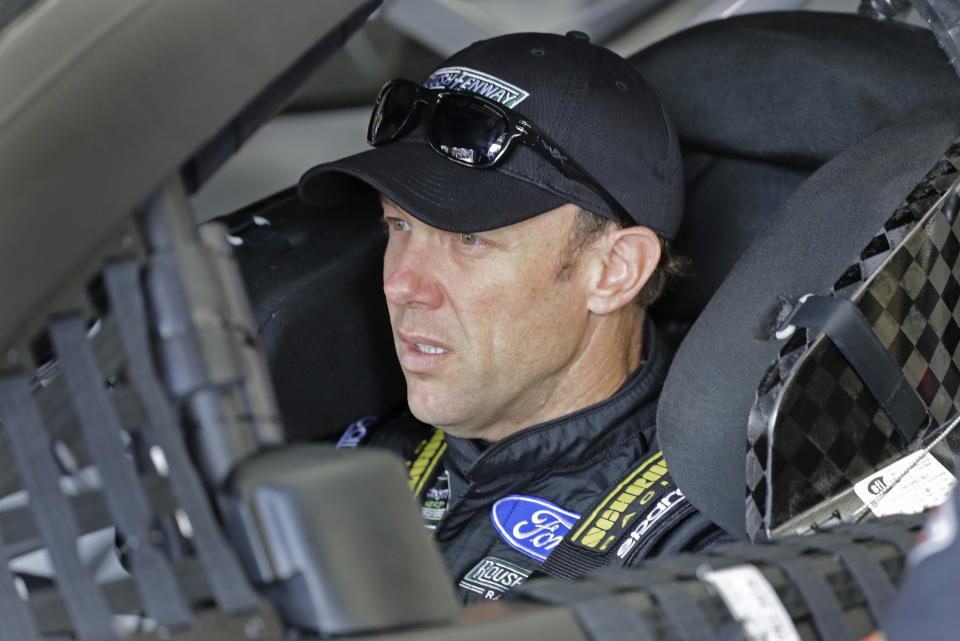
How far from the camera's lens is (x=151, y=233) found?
21.1 inches

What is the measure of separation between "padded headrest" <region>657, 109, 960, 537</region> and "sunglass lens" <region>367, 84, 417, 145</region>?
0.45 metres

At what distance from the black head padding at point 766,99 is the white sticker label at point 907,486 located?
0.44 meters

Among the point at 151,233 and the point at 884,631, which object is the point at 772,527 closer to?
the point at 884,631

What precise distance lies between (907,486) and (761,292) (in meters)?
0.22

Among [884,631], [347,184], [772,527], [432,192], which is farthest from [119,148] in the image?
[347,184]

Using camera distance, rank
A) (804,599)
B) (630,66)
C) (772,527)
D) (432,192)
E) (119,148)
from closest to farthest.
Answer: (119,148), (804,599), (772,527), (432,192), (630,66)

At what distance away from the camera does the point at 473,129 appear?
134 centimetres

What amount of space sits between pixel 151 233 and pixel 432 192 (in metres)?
0.82

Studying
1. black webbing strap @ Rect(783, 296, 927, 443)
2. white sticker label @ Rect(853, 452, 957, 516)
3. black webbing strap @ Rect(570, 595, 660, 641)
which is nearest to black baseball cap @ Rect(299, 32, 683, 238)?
black webbing strap @ Rect(783, 296, 927, 443)

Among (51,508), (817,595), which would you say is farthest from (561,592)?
(51,508)

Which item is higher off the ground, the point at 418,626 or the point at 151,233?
the point at 151,233

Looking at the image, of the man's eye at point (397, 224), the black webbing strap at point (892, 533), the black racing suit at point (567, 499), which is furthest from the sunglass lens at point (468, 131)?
the black webbing strap at point (892, 533)

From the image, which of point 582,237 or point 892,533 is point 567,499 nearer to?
point 582,237

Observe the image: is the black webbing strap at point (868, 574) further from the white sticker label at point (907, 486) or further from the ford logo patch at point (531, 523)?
the ford logo patch at point (531, 523)
